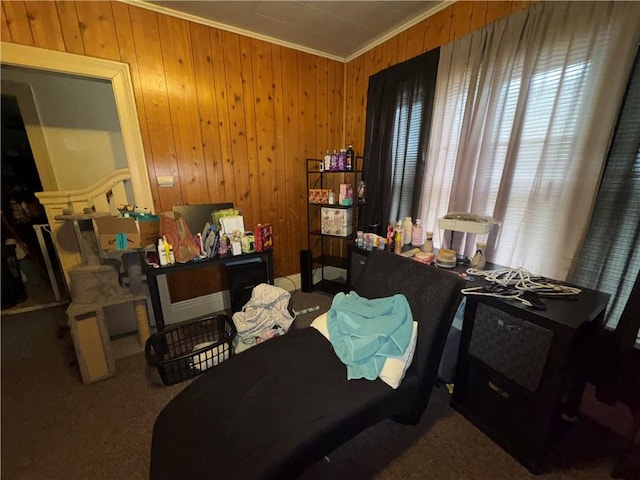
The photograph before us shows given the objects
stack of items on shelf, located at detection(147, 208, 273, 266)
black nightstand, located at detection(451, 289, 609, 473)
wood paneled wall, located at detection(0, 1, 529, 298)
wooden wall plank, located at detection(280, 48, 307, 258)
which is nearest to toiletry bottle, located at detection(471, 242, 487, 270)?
black nightstand, located at detection(451, 289, 609, 473)

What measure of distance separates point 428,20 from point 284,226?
7.19ft

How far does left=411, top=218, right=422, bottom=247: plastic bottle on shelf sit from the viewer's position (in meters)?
2.08

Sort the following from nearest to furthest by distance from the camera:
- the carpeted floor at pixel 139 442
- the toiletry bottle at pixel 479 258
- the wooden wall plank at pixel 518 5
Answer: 1. the carpeted floor at pixel 139 442
2. the wooden wall plank at pixel 518 5
3. the toiletry bottle at pixel 479 258

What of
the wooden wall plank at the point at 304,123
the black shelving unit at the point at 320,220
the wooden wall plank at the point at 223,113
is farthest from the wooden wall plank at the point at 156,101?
the black shelving unit at the point at 320,220

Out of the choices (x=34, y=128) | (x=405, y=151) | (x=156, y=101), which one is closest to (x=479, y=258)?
(x=405, y=151)

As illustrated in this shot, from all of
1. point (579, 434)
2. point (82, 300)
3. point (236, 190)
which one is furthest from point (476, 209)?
point (82, 300)

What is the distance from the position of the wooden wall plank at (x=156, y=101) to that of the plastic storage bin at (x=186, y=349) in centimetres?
110

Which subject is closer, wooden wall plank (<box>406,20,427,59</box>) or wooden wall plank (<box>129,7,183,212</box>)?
wooden wall plank (<box>129,7,183,212</box>)

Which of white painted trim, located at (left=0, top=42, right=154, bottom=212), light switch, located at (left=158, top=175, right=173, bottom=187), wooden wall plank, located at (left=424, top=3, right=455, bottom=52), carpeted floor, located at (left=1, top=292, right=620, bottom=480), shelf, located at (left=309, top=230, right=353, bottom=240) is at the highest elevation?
wooden wall plank, located at (left=424, top=3, right=455, bottom=52)

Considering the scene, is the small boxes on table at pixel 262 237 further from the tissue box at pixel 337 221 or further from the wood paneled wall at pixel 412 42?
the wood paneled wall at pixel 412 42

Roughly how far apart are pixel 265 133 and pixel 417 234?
5.76ft

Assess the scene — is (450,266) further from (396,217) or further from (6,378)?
(6,378)

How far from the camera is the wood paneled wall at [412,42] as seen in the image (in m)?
1.65

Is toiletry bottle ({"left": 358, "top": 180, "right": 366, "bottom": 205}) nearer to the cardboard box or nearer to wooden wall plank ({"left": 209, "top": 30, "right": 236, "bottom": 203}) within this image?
wooden wall plank ({"left": 209, "top": 30, "right": 236, "bottom": 203})
